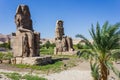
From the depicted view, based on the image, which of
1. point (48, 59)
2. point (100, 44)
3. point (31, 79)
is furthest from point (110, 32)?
point (48, 59)

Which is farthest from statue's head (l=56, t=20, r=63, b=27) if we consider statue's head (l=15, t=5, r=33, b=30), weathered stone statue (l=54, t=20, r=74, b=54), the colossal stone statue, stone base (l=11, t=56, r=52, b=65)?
stone base (l=11, t=56, r=52, b=65)

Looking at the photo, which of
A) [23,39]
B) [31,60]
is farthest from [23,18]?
[31,60]

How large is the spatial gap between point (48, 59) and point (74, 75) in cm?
561

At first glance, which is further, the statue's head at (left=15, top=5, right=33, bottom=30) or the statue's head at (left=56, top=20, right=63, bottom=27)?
the statue's head at (left=56, top=20, right=63, bottom=27)

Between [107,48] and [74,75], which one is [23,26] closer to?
[74,75]

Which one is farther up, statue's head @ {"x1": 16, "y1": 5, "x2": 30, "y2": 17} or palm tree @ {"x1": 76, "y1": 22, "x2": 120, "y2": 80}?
statue's head @ {"x1": 16, "y1": 5, "x2": 30, "y2": 17}

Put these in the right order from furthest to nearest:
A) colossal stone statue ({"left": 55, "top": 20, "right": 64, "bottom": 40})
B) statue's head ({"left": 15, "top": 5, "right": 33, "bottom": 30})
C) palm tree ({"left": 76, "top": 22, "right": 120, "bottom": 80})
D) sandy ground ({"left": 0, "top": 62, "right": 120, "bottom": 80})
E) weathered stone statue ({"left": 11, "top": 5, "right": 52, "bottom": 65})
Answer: colossal stone statue ({"left": 55, "top": 20, "right": 64, "bottom": 40}) → statue's head ({"left": 15, "top": 5, "right": 33, "bottom": 30}) → weathered stone statue ({"left": 11, "top": 5, "right": 52, "bottom": 65}) → sandy ground ({"left": 0, "top": 62, "right": 120, "bottom": 80}) → palm tree ({"left": 76, "top": 22, "right": 120, "bottom": 80})

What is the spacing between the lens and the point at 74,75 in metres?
24.2

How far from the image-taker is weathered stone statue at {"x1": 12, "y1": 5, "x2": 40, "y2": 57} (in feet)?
94.9

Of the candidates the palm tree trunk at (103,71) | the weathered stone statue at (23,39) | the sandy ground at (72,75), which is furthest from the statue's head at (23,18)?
the palm tree trunk at (103,71)

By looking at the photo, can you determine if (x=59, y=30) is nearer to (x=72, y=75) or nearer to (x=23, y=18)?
(x=23, y=18)

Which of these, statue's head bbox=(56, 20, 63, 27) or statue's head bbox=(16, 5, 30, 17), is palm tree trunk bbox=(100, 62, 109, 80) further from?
statue's head bbox=(56, 20, 63, 27)

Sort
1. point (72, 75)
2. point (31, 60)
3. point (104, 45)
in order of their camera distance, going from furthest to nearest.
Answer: point (31, 60) → point (72, 75) → point (104, 45)

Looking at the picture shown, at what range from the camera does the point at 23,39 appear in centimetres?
2897
